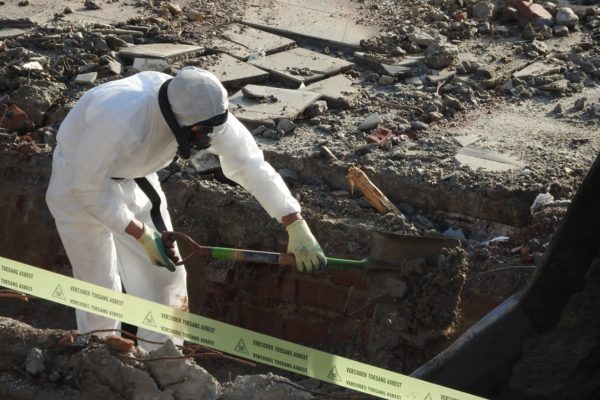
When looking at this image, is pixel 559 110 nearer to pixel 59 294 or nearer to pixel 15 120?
pixel 15 120

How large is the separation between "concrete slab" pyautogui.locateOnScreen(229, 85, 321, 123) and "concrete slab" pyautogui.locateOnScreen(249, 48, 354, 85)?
325 millimetres

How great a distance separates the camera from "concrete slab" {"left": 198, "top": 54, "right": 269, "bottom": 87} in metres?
9.70

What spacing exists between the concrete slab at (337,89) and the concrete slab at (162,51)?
1228 mm

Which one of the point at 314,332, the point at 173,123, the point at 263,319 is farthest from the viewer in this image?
the point at 263,319

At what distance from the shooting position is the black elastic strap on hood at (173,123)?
661cm

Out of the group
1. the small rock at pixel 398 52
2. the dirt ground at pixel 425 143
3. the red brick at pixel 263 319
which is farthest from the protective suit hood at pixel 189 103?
the small rock at pixel 398 52

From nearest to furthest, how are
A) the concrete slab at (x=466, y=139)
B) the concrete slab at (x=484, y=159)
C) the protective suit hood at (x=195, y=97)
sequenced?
the protective suit hood at (x=195, y=97) → the concrete slab at (x=484, y=159) → the concrete slab at (x=466, y=139)

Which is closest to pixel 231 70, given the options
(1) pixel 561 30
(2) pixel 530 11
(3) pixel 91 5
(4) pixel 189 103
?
(3) pixel 91 5

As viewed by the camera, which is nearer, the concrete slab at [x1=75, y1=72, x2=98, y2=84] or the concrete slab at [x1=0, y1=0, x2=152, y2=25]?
the concrete slab at [x1=75, y1=72, x2=98, y2=84]

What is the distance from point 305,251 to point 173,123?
1.13 m

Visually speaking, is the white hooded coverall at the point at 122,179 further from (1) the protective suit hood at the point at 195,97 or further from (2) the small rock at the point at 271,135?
(2) the small rock at the point at 271,135

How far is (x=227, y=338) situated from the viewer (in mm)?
6062

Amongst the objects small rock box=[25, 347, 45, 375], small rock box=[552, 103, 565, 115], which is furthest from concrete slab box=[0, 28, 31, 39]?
small rock box=[25, 347, 45, 375]

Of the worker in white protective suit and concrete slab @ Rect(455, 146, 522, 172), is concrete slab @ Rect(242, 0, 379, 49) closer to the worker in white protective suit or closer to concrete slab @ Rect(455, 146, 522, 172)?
concrete slab @ Rect(455, 146, 522, 172)
